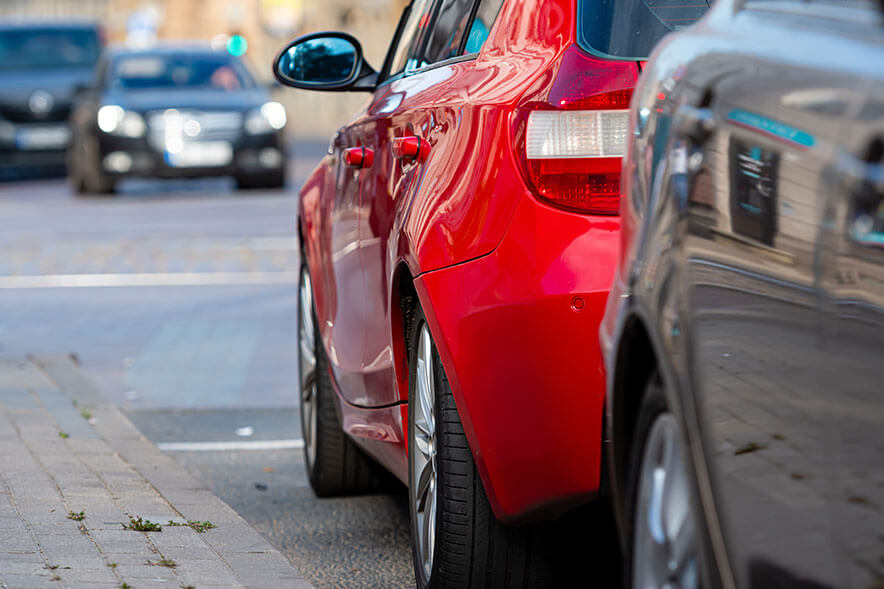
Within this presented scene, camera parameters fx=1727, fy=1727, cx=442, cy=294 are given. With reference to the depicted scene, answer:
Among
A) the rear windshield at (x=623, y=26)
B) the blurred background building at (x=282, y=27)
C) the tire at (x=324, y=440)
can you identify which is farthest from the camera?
the blurred background building at (x=282, y=27)

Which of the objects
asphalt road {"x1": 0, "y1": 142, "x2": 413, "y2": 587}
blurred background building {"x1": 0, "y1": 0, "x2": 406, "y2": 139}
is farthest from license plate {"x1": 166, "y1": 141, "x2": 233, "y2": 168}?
blurred background building {"x1": 0, "y1": 0, "x2": 406, "y2": 139}

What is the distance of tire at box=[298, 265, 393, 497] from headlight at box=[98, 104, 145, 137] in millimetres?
14635

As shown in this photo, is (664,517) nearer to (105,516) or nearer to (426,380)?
(426,380)

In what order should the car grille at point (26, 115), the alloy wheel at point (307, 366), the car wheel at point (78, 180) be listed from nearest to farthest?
the alloy wheel at point (307, 366), the car wheel at point (78, 180), the car grille at point (26, 115)

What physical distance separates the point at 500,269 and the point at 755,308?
1078 mm

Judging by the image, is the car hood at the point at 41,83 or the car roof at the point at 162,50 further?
the car hood at the point at 41,83

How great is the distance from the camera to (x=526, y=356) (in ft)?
11.3

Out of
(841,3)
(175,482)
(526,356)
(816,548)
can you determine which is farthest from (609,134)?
(175,482)

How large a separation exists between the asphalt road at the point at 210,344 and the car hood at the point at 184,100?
1491 mm

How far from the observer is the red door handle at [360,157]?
4.66 meters

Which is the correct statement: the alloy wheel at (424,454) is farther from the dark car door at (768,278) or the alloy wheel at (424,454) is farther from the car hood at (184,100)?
the car hood at (184,100)

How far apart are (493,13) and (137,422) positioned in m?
3.84

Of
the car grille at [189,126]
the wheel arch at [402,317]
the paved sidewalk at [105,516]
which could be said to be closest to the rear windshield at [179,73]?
the car grille at [189,126]

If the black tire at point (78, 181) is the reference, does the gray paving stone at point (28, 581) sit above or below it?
above
